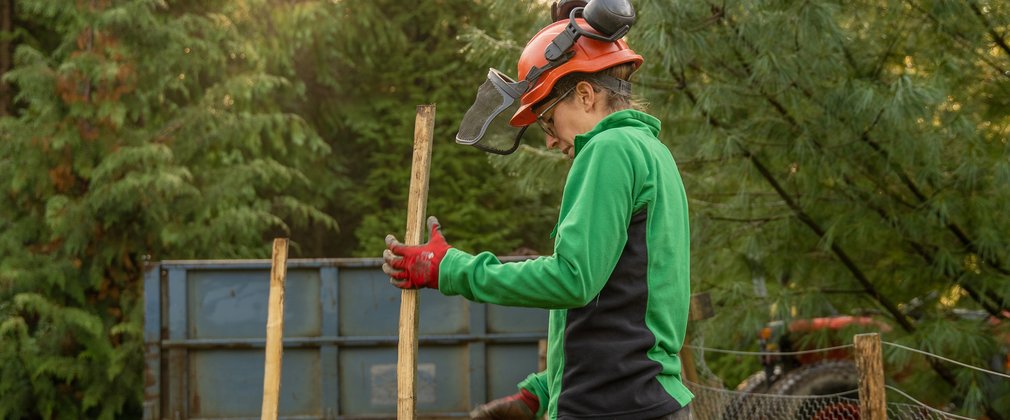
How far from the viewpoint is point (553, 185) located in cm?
743

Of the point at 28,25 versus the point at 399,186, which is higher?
the point at 28,25

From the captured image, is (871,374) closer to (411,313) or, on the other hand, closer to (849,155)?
(411,313)

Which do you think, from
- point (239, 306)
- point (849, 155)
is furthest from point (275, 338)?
point (849, 155)

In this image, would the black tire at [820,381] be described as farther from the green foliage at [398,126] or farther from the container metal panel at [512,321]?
the green foliage at [398,126]

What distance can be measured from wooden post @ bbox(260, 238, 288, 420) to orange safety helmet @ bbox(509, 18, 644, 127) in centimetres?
151

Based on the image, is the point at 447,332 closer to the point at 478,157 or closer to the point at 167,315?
the point at 167,315

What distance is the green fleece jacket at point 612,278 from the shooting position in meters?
2.26

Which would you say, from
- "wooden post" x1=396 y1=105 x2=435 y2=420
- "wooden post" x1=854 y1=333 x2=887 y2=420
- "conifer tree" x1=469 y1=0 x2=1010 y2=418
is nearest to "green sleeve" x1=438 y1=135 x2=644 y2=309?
"wooden post" x1=396 y1=105 x2=435 y2=420

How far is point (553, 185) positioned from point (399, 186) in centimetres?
682

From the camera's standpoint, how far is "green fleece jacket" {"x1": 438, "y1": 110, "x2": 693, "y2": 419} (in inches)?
89.0

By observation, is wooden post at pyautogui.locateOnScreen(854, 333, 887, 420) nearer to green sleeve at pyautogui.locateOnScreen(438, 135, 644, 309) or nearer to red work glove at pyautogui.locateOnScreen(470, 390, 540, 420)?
red work glove at pyautogui.locateOnScreen(470, 390, 540, 420)

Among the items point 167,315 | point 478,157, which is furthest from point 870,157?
point 478,157

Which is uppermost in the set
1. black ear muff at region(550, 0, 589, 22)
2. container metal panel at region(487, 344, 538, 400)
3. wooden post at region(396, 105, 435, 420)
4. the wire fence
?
black ear muff at region(550, 0, 589, 22)

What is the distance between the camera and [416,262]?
253 cm
